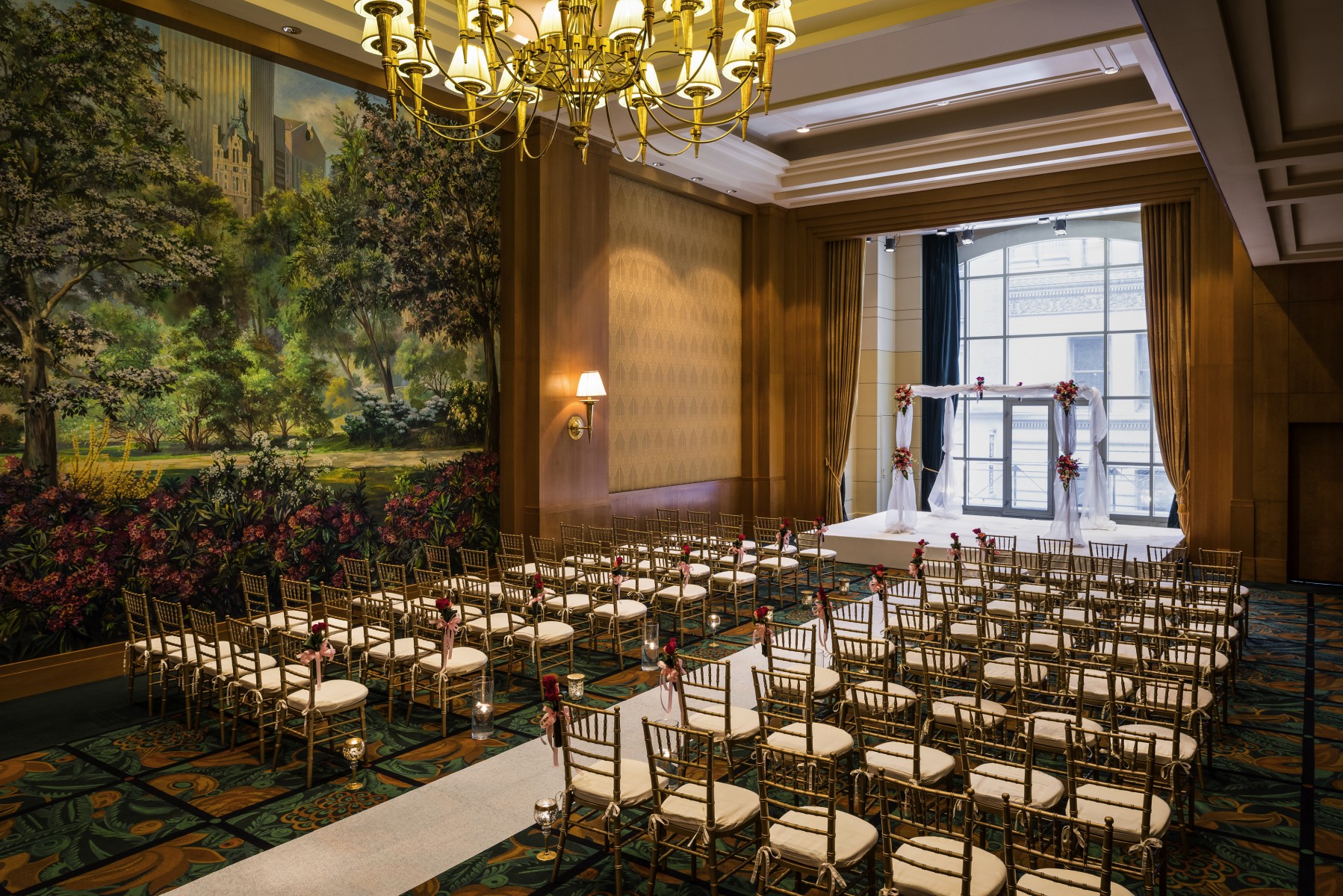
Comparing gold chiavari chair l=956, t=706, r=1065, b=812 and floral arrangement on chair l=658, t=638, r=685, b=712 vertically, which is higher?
floral arrangement on chair l=658, t=638, r=685, b=712

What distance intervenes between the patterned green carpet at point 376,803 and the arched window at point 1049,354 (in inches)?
408

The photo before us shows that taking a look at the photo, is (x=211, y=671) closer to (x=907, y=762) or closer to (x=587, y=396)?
(x=907, y=762)

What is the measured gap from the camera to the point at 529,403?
11.1 m

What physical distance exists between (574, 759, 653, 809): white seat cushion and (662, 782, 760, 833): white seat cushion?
0.15 m

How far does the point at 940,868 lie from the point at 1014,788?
3.58ft

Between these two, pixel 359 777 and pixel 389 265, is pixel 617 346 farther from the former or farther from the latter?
pixel 359 777

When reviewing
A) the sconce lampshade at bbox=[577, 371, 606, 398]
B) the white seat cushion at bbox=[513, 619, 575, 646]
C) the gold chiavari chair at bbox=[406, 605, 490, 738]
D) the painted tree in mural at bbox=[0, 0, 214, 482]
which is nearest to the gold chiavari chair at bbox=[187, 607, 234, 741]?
the gold chiavari chair at bbox=[406, 605, 490, 738]

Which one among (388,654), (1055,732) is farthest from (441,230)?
(1055,732)

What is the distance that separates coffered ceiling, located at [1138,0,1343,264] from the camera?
13.5ft

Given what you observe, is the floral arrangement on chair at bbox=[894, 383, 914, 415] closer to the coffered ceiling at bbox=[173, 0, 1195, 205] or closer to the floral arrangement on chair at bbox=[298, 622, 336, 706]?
the coffered ceiling at bbox=[173, 0, 1195, 205]

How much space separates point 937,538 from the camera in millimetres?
13914

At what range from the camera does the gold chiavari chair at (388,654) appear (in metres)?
6.54

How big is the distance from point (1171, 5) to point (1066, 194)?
33.3 feet

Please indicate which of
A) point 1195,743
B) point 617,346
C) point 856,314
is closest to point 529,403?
point 617,346
